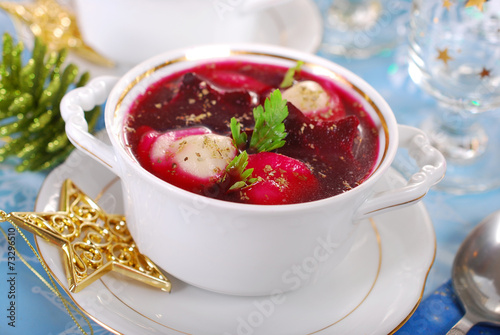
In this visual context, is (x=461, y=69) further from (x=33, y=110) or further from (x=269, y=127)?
(x=33, y=110)

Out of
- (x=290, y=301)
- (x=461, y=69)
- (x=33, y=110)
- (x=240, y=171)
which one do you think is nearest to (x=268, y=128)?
(x=240, y=171)

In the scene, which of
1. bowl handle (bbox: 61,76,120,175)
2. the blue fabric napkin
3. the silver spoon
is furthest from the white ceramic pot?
the blue fabric napkin

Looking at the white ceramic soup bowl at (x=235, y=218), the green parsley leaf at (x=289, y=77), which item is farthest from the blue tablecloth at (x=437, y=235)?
the green parsley leaf at (x=289, y=77)

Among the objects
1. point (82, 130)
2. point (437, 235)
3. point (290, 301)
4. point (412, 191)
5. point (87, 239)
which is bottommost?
point (437, 235)

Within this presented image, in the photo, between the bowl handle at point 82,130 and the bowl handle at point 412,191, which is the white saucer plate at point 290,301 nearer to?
the bowl handle at point 412,191

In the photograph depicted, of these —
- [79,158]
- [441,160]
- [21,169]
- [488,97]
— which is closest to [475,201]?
[488,97]

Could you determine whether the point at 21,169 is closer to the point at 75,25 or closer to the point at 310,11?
the point at 75,25

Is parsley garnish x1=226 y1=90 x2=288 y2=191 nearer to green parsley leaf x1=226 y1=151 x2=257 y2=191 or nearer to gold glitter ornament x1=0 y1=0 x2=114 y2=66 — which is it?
green parsley leaf x1=226 y1=151 x2=257 y2=191
